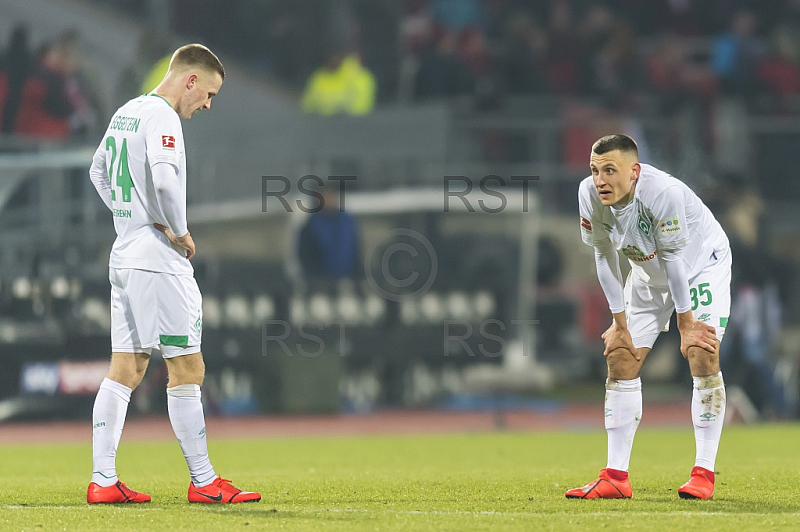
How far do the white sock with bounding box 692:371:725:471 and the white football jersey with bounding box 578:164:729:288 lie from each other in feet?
1.89

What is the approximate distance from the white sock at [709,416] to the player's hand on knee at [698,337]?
226 mm

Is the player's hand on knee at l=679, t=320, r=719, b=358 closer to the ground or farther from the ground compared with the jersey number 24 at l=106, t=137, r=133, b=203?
closer to the ground

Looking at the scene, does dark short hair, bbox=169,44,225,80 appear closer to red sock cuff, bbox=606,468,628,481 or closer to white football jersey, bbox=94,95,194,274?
white football jersey, bbox=94,95,194,274

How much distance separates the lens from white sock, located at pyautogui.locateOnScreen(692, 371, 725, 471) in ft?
20.9

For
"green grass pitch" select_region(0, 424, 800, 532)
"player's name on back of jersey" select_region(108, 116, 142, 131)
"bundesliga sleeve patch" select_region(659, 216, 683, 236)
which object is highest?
"player's name on back of jersey" select_region(108, 116, 142, 131)

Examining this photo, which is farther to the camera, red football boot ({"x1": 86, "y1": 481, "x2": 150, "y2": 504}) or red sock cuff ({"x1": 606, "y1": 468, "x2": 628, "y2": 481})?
red sock cuff ({"x1": 606, "y1": 468, "x2": 628, "y2": 481})

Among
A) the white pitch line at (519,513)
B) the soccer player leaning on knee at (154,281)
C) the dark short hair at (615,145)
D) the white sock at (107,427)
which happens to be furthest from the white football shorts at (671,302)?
the white sock at (107,427)

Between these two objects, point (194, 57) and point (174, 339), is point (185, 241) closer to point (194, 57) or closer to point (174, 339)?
point (174, 339)

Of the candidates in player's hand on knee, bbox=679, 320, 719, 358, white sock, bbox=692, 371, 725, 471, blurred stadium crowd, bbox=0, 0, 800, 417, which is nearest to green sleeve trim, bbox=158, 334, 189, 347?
player's hand on knee, bbox=679, 320, 719, 358

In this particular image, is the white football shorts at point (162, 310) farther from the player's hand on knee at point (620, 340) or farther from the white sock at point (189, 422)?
the player's hand on knee at point (620, 340)

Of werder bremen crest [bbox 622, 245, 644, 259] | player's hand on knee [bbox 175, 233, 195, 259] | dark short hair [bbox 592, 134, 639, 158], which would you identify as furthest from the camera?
werder bremen crest [bbox 622, 245, 644, 259]

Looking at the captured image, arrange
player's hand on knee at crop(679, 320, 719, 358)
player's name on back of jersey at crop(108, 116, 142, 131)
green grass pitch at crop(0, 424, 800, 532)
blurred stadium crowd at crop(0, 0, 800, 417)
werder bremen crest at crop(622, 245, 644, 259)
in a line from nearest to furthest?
1. green grass pitch at crop(0, 424, 800, 532)
2. player's name on back of jersey at crop(108, 116, 142, 131)
3. player's hand on knee at crop(679, 320, 719, 358)
4. werder bremen crest at crop(622, 245, 644, 259)
5. blurred stadium crowd at crop(0, 0, 800, 417)

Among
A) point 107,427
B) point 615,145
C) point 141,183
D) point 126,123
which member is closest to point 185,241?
point 141,183

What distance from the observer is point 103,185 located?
6.30m
